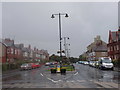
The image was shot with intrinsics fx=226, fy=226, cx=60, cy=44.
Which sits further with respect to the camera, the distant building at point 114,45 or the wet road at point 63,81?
the distant building at point 114,45

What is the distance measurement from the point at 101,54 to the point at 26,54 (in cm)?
3729

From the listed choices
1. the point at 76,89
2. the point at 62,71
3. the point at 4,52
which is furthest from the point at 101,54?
the point at 76,89

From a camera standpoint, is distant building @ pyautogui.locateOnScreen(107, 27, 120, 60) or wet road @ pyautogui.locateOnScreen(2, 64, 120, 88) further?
distant building @ pyautogui.locateOnScreen(107, 27, 120, 60)

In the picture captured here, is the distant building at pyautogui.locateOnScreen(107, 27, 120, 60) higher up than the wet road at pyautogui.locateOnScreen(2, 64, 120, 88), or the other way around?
the distant building at pyautogui.locateOnScreen(107, 27, 120, 60)

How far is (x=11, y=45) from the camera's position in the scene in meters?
77.1

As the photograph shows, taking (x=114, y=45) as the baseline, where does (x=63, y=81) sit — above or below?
below

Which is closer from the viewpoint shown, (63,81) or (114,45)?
(63,81)

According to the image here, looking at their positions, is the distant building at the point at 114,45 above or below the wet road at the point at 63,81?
above

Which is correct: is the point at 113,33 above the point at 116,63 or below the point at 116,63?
above

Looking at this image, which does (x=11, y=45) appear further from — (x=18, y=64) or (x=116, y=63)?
(x=116, y=63)

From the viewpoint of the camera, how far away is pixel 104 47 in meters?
117

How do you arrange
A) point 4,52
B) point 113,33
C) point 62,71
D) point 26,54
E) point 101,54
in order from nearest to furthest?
point 62,71 → point 4,52 → point 113,33 → point 26,54 → point 101,54

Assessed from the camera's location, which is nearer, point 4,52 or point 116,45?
point 116,45

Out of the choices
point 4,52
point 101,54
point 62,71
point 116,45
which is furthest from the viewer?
point 101,54
